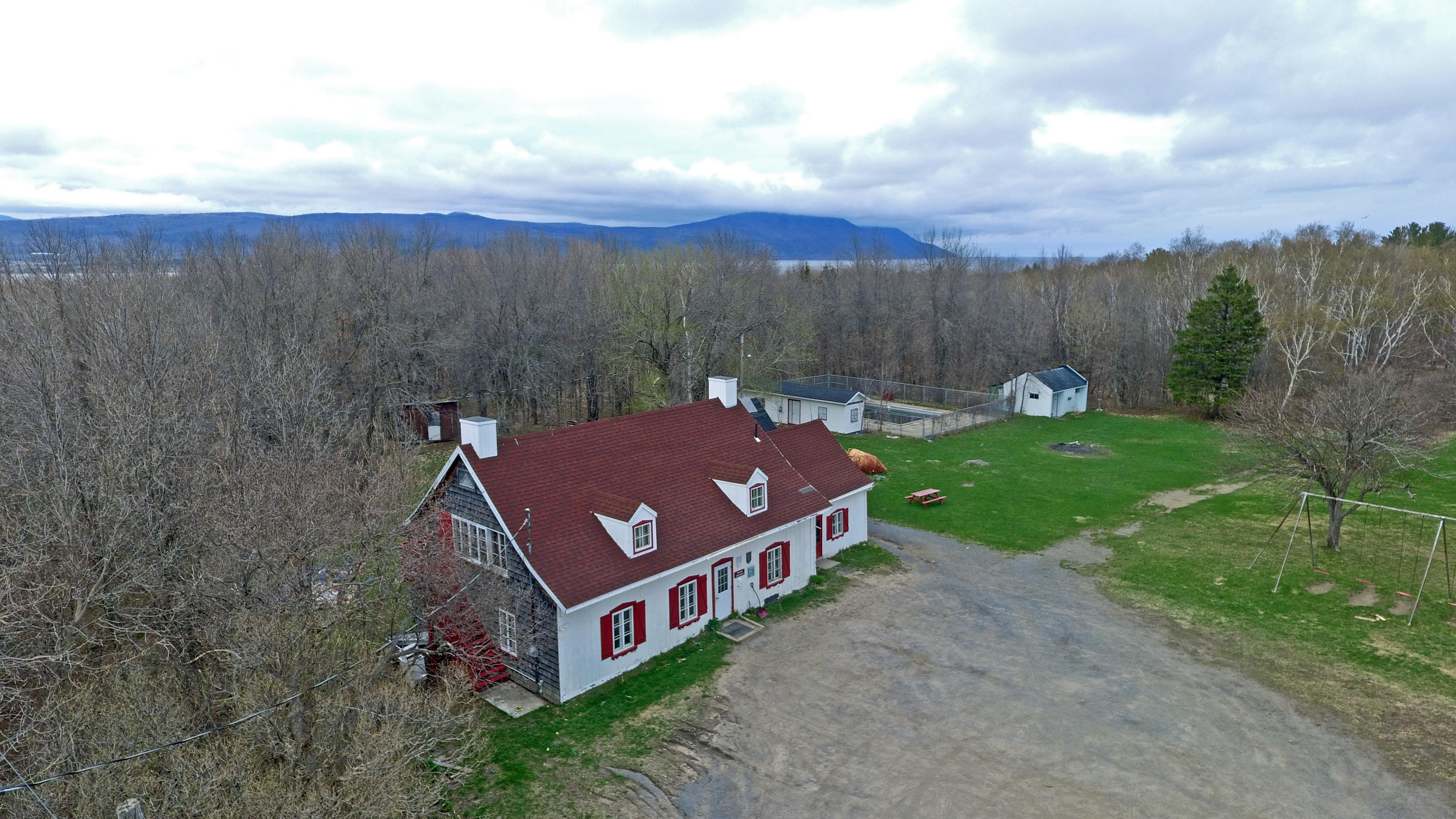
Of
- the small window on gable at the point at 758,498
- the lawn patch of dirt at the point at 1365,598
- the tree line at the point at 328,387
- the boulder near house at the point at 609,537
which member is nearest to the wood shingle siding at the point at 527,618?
the boulder near house at the point at 609,537

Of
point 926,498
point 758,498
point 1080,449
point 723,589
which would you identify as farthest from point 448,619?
point 1080,449

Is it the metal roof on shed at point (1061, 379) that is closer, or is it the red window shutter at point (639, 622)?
the red window shutter at point (639, 622)

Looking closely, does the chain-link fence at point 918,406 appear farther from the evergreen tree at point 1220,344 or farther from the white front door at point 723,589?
the white front door at point 723,589

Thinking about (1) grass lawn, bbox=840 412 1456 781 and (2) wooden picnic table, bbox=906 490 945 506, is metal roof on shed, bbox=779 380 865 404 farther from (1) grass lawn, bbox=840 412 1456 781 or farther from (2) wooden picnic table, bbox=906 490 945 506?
(2) wooden picnic table, bbox=906 490 945 506

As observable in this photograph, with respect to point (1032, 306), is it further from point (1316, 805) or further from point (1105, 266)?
point (1316, 805)

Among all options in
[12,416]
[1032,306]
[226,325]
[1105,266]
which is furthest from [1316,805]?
[1105,266]

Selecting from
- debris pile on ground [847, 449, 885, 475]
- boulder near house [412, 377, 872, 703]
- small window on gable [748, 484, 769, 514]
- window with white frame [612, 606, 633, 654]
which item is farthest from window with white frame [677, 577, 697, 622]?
debris pile on ground [847, 449, 885, 475]
